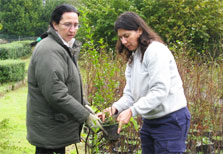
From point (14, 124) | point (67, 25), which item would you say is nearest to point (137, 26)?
point (67, 25)

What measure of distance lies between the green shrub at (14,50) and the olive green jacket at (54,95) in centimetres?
1352

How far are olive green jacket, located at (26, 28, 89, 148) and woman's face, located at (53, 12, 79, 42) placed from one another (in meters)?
0.07

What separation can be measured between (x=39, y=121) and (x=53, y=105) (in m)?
0.21

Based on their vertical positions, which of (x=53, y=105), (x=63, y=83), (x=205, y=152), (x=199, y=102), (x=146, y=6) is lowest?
(x=205, y=152)

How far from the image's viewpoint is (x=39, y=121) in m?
2.56

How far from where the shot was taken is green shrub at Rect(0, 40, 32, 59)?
15.8 metres

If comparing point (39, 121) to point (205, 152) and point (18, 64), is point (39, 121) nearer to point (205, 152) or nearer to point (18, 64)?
point (205, 152)

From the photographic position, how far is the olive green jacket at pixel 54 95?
2.41 meters

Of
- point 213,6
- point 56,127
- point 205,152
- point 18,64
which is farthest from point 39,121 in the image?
point 213,6

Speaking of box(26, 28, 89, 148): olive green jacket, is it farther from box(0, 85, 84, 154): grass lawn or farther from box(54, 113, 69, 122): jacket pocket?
box(0, 85, 84, 154): grass lawn

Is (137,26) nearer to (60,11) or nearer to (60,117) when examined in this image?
(60,11)

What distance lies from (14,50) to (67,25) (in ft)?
51.5

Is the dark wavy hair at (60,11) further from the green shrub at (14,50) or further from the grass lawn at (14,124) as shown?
the green shrub at (14,50)

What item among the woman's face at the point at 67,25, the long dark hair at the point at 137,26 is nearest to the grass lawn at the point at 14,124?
the woman's face at the point at 67,25
